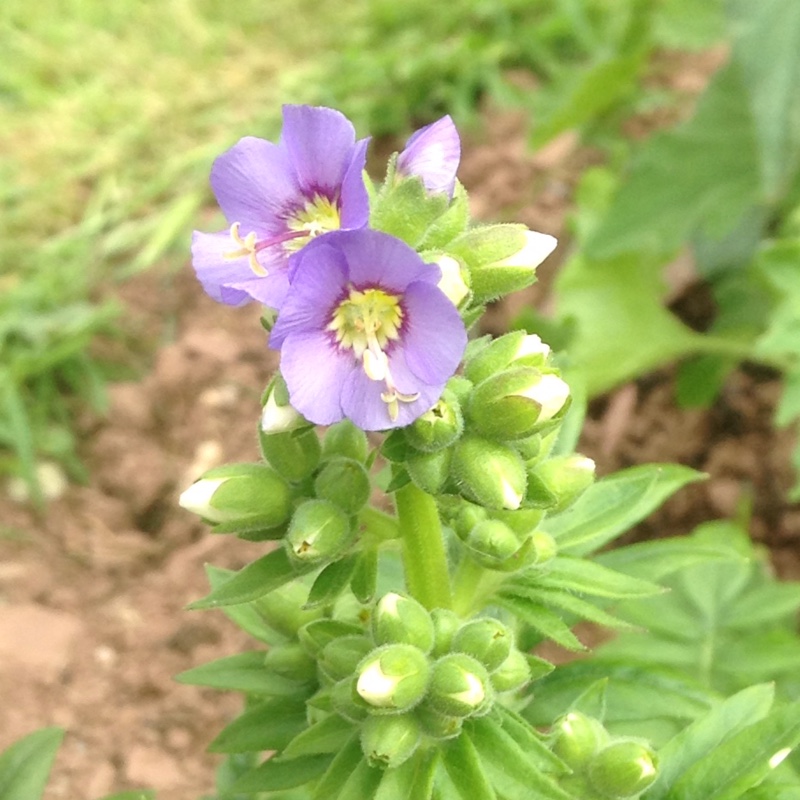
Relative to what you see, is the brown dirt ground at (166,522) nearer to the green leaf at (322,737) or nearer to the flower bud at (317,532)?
the green leaf at (322,737)

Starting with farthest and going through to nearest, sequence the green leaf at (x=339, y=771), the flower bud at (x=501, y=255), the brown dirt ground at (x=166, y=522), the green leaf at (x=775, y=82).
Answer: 1. the green leaf at (x=775, y=82)
2. the brown dirt ground at (x=166, y=522)
3. the green leaf at (x=339, y=771)
4. the flower bud at (x=501, y=255)

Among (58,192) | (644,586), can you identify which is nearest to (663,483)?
(644,586)

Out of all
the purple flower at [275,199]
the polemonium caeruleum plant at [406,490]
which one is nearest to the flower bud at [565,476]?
the polemonium caeruleum plant at [406,490]

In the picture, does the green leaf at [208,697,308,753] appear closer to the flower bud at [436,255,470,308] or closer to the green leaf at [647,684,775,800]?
the green leaf at [647,684,775,800]

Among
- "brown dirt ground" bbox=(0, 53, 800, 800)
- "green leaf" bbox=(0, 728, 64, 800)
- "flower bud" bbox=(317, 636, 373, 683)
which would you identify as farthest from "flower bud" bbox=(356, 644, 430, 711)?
"brown dirt ground" bbox=(0, 53, 800, 800)

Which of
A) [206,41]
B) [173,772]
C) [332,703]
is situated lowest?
[173,772]

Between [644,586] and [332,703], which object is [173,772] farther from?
[644,586]
